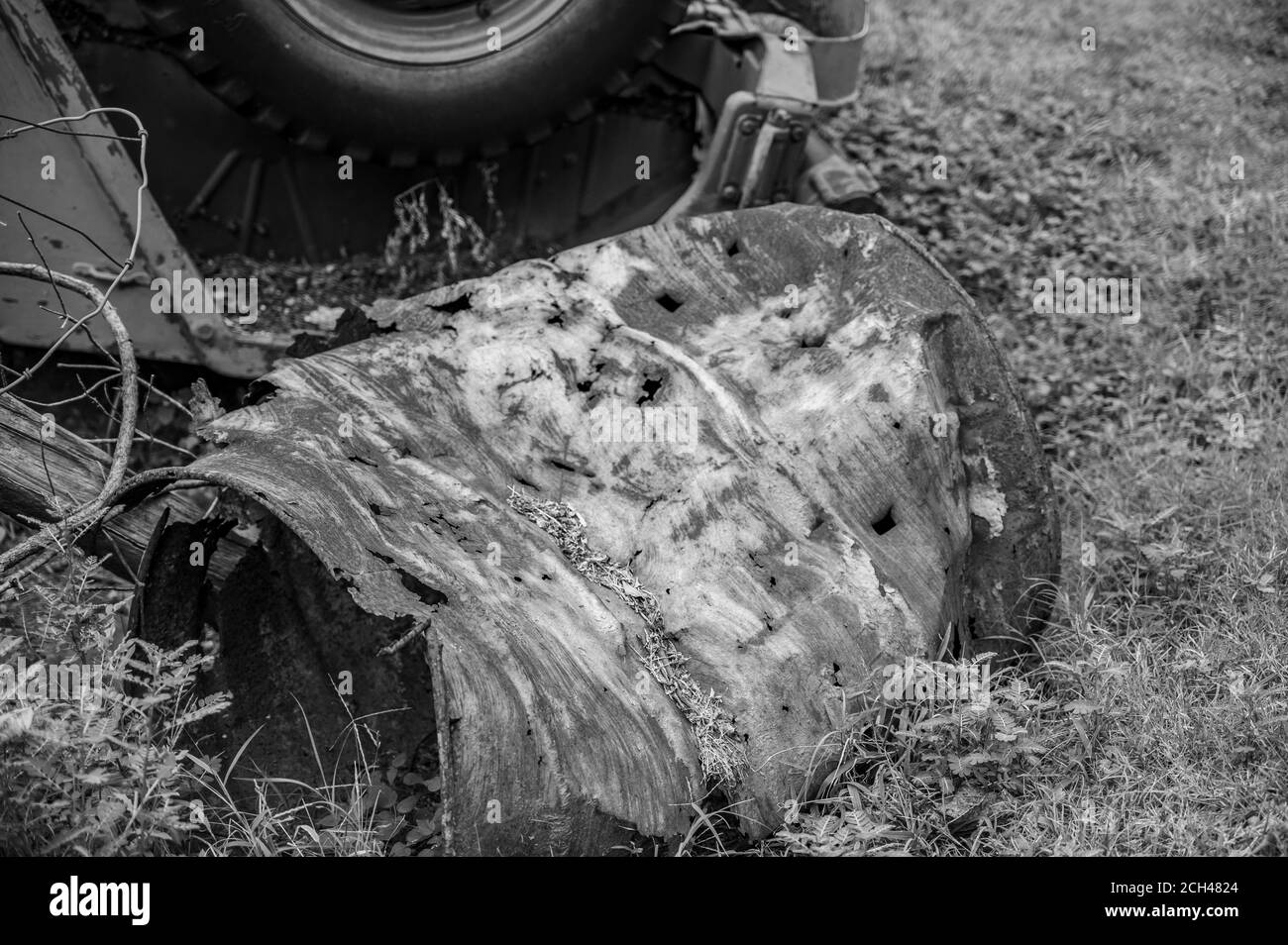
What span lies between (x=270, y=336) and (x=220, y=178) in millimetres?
745

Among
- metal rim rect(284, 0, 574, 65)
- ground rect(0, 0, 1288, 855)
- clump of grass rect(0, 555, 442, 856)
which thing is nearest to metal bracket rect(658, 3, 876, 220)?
metal rim rect(284, 0, 574, 65)

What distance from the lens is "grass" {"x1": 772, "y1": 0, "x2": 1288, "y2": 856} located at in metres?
2.75

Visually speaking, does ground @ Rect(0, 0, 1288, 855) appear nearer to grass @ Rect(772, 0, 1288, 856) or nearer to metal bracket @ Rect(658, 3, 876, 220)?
grass @ Rect(772, 0, 1288, 856)

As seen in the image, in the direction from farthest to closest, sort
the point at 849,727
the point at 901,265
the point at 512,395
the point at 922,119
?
the point at 922,119, the point at 901,265, the point at 512,395, the point at 849,727

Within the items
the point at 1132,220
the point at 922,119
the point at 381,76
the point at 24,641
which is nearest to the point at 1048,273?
the point at 1132,220

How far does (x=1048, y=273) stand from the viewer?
4883 mm

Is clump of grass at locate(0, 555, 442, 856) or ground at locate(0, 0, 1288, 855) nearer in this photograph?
clump of grass at locate(0, 555, 442, 856)

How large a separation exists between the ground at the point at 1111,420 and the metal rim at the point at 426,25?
189 cm

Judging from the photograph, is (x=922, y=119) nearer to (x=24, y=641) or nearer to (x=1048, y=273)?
(x=1048, y=273)

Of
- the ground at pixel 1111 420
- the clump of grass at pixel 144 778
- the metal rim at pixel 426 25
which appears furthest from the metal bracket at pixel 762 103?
the clump of grass at pixel 144 778

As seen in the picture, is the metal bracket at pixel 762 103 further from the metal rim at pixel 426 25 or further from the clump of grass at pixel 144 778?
the clump of grass at pixel 144 778

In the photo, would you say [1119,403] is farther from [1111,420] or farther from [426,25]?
[426,25]
